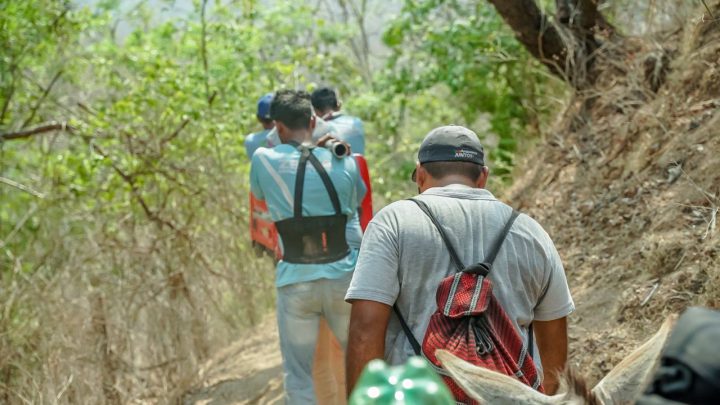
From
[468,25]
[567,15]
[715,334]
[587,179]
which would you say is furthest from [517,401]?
[468,25]

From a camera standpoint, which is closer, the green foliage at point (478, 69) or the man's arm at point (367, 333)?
the man's arm at point (367, 333)

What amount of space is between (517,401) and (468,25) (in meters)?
9.39

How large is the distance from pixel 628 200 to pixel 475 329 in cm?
437

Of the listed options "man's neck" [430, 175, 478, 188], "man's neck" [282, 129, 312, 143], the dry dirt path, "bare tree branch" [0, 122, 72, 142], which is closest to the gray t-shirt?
"man's neck" [430, 175, 478, 188]

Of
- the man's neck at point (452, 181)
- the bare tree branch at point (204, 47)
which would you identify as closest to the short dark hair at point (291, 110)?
the man's neck at point (452, 181)

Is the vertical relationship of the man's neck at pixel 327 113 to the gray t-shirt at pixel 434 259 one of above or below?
above

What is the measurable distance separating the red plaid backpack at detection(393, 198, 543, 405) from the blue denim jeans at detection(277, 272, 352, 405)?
91.5 inches

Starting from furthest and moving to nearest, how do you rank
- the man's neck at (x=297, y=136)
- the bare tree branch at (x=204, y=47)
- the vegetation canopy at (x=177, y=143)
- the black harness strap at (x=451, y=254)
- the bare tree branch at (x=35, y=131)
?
the bare tree branch at (x=35, y=131) < the bare tree branch at (x=204, y=47) < the vegetation canopy at (x=177, y=143) < the man's neck at (x=297, y=136) < the black harness strap at (x=451, y=254)

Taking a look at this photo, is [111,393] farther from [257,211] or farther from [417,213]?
[417,213]

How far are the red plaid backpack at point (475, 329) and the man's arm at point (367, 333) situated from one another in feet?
0.54

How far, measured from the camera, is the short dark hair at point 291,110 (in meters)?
6.05

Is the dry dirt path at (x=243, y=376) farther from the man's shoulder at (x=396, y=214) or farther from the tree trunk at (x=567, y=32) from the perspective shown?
the man's shoulder at (x=396, y=214)

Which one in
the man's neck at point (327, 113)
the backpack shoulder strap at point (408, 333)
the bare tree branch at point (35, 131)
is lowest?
the backpack shoulder strap at point (408, 333)

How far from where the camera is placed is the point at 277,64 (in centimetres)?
1177
